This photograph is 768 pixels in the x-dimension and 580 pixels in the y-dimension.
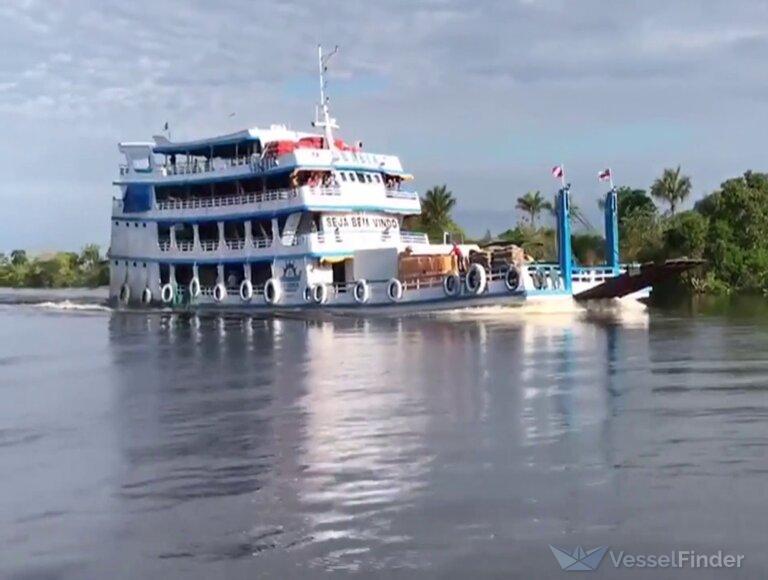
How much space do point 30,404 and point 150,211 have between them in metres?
26.9

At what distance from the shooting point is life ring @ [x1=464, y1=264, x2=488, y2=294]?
33000mm

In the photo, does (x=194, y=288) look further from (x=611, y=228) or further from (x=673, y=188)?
(x=673, y=188)

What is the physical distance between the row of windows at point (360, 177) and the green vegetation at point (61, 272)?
68241 millimetres

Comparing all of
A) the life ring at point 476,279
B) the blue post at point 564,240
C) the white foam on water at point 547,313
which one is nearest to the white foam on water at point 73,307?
the life ring at point 476,279

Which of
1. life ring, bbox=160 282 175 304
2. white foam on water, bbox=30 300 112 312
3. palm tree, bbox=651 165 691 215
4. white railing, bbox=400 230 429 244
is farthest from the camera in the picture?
palm tree, bbox=651 165 691 215

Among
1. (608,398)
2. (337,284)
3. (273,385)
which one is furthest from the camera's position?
(337,284)

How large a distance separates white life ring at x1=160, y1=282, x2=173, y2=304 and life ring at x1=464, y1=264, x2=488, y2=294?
14808mm

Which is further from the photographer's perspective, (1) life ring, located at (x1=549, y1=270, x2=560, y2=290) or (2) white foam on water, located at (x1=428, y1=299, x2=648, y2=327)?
(1) life ring, located at (x1=549, y1=270, x2=560, y2=290)

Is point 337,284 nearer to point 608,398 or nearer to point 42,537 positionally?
point 608,398

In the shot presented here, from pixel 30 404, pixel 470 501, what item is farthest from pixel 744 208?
pixel 470 501

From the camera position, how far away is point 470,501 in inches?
360

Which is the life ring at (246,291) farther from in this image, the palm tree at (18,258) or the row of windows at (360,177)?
the palm tree at (18,258)

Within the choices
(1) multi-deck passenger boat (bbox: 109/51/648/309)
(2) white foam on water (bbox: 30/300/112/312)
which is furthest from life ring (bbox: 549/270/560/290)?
(2) white foam on water (bbox: 30/300/112/312)

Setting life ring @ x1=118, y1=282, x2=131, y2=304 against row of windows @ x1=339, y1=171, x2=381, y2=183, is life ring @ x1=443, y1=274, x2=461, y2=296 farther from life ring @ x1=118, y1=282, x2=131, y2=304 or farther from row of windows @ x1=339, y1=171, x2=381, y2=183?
life ring @ x1=118, y1=282, x2=131, y2=304
